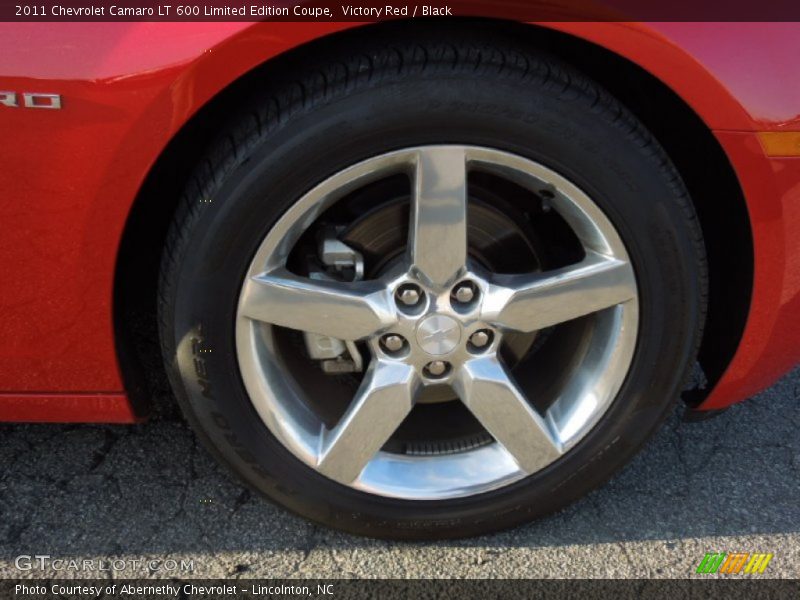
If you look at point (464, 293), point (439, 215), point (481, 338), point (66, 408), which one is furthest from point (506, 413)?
point (66, 408)

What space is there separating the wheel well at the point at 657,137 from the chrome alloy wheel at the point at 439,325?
0.23m

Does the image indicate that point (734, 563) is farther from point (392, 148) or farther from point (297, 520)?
point (392, 148)

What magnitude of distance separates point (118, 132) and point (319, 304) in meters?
0.46

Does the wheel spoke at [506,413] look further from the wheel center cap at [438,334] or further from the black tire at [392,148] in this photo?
the black tire at [392,148]

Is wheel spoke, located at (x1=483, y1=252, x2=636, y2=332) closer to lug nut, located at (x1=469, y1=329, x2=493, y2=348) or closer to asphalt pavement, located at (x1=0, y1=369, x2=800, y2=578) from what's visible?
lug nut, located at (x1=469, y1=329, x2=493, y2=348)

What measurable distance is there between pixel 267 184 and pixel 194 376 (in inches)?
16.3

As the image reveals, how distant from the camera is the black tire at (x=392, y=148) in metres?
1.45

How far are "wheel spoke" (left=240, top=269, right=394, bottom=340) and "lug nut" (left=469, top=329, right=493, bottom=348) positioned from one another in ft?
0.55

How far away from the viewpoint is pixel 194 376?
1652mm

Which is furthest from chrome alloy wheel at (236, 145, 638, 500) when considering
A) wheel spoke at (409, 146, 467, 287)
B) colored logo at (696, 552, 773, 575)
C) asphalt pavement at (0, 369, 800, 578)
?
colored logo at (696, 552, 773, 575)

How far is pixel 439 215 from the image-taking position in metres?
1.57

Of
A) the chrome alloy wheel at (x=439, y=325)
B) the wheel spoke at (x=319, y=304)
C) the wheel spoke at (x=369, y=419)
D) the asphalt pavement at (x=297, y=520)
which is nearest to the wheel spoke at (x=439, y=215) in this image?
the chrome alloy wheel at (x=439, y=325)

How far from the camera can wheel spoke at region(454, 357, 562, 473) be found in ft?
5.62

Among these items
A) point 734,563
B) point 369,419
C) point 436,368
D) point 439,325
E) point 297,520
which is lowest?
point 297,520
